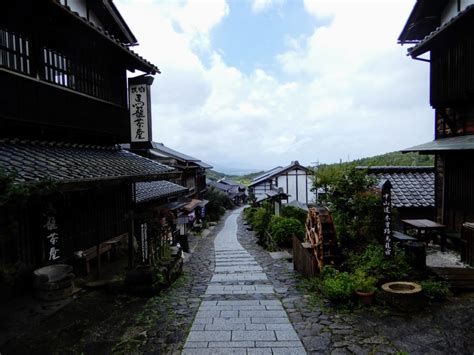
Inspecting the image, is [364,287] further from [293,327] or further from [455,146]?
[455,146]

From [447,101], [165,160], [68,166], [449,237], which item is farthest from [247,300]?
[165,160]

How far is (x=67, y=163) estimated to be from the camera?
8531 millimetres

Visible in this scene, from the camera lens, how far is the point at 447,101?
14016 mm

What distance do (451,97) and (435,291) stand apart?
910cm

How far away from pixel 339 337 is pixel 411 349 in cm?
131

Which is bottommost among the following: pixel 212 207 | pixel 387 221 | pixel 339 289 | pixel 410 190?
pixel 212 207

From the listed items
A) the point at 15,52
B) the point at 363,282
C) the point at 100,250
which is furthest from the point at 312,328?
the point at 15,52

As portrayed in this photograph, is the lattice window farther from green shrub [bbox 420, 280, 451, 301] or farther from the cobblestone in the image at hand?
green shrub [bbox 420, 280, 451, 301]

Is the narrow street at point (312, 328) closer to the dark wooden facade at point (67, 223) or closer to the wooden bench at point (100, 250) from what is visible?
the wooden bench at point (100, 250)

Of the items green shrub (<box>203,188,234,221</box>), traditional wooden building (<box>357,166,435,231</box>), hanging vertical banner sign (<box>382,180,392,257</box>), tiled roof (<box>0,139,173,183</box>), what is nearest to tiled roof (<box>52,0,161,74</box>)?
tiled roof (<box>0,139,173,183</box>)

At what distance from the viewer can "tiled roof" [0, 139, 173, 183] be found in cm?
684

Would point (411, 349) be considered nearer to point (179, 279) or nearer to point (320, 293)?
point (320, 293)

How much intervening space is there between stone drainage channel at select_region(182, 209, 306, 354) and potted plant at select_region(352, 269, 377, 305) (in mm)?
1934

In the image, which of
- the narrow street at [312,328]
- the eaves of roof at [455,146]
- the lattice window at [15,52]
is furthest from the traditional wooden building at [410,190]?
the lattice window at [15,52]
